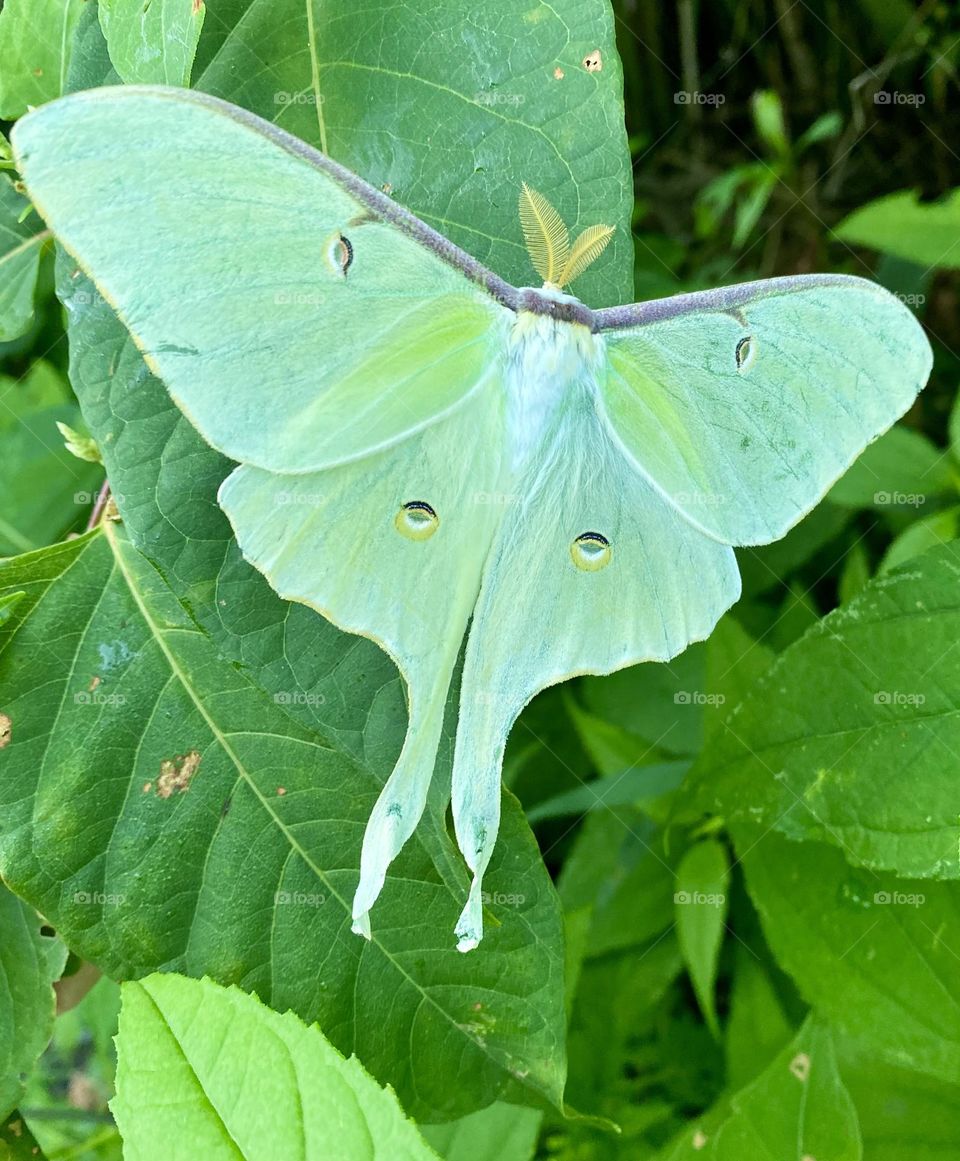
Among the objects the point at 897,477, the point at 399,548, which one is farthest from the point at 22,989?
the point at 897,477

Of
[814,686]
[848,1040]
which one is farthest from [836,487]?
[848,1040]

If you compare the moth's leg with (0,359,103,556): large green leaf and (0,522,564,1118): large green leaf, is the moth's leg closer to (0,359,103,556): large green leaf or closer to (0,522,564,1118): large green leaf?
(0,522,564,1118): large green leaf

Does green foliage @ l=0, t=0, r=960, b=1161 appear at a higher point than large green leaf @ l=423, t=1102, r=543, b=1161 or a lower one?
higher

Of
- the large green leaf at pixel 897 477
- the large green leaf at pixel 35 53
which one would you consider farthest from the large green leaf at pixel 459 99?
the large green leaf at pixel 897 477

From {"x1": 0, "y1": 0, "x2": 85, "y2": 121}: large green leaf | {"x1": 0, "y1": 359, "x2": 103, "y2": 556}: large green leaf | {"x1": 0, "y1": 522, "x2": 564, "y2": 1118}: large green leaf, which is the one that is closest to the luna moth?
{"x1": 0, "y1": 522, "x2": 564, "y2": 1118}: large green leaf

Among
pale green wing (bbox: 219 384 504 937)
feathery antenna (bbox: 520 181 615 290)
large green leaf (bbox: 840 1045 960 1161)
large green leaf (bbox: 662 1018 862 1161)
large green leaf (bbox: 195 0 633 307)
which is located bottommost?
large green leaf (bbox: 840 1045 960 1161)

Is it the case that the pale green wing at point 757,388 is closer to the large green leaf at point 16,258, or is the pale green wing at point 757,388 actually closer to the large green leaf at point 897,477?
the large green leaf at point 16,258

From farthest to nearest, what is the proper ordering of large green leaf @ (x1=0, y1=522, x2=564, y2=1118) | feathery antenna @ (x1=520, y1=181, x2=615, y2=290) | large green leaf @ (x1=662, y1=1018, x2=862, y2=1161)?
large green leaf @ (x1=662, y1=1018, x2=862, y2=1161), large green leaf @ (x1=0, y1=522, x2=564, y2=1118), feathery antenna @ (x1=520, y1=181, x2=615, y2=290)

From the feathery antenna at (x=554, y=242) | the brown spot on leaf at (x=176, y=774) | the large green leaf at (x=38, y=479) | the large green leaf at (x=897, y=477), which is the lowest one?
the large green leaf at (x=897, y=477)
